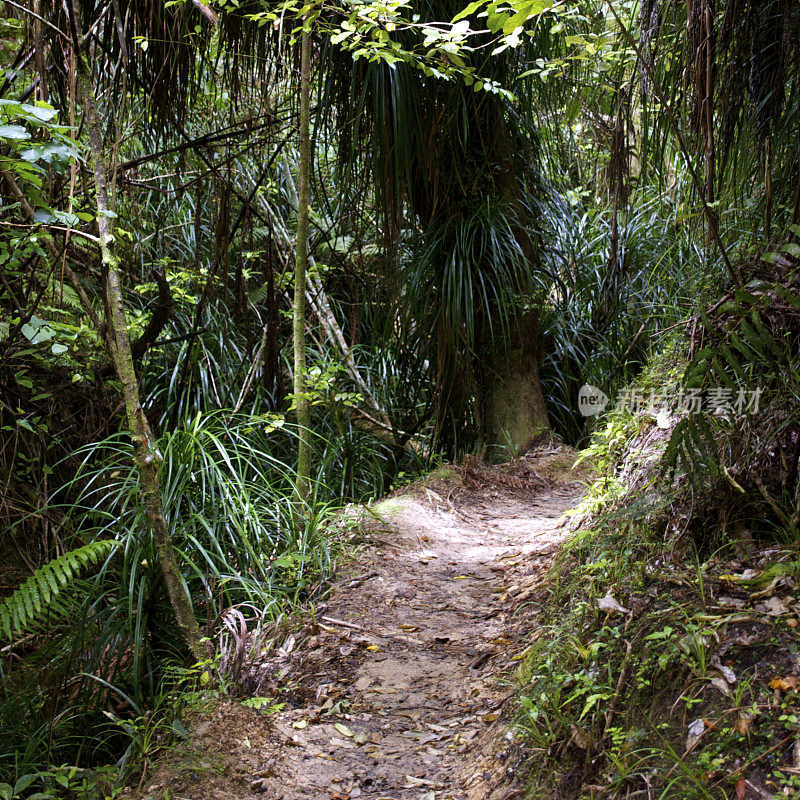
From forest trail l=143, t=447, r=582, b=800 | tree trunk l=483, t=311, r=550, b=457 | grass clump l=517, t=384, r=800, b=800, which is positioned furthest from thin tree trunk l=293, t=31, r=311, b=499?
tree trunk l=483, t=311, r=550, b=457

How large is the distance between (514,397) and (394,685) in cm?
265

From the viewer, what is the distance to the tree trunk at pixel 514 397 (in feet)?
14.5

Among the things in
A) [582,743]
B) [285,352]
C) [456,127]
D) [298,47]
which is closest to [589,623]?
[582,743]

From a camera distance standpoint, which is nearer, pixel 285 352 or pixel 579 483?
pixel 579 483

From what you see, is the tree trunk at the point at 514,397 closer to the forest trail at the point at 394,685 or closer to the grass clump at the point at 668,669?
the forest trail at the point at 394,685

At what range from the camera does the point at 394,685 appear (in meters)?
2.10

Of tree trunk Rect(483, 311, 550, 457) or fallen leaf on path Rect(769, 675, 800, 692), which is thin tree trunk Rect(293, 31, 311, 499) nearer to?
tree trunk Rect(483, 311, 550, 457)

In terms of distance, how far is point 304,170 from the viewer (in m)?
2.93

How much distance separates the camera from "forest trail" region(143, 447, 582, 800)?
1718 mm

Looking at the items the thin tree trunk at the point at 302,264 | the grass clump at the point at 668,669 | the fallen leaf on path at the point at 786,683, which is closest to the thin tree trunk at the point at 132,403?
the thin tree trunk at the point at 302,264

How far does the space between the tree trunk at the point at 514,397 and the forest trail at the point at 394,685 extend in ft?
4.01

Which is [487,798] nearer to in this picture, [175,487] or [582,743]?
[582,743]

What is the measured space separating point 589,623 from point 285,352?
388 centimetres

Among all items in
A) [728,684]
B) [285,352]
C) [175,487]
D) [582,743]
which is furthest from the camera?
[285,352]
